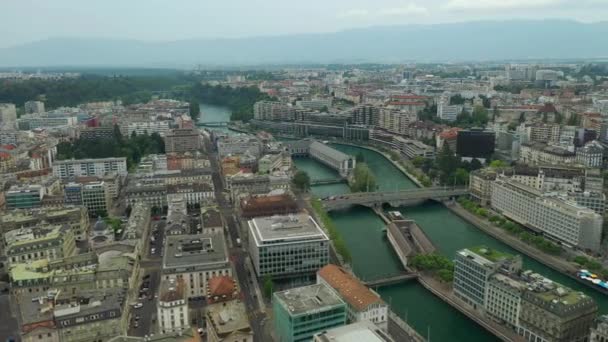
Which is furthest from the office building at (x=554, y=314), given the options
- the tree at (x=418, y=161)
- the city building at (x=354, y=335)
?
the tree at (x=418, y=161)

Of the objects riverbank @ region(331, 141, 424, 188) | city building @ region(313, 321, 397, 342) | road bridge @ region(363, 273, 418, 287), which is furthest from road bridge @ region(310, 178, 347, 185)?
city building @ region(313, 321, 397, 342)

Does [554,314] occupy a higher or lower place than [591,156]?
lower

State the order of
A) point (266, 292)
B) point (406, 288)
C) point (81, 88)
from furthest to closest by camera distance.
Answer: point (81, 88) → point (406, 288) → point (266, 292)

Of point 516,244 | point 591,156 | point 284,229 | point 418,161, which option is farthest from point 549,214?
point 418,161

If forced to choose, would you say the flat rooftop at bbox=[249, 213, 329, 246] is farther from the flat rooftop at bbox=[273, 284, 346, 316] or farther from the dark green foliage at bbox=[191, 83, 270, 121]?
the dark green foliage at bbox=[191, 83, 270, 121]

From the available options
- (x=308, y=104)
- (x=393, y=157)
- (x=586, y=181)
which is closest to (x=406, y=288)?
(x=586, y=181)

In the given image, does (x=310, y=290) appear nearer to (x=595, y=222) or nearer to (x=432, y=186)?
(x=595, y=222)

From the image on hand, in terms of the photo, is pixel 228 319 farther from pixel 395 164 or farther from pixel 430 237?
pixel 395 164
